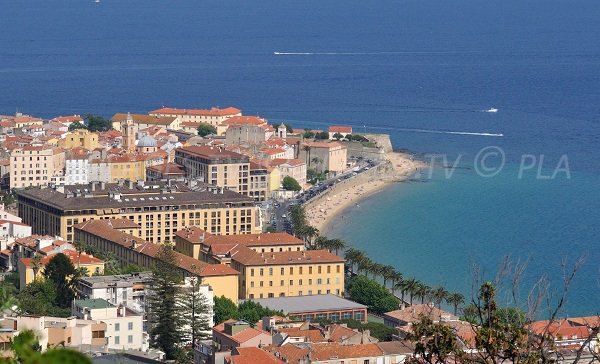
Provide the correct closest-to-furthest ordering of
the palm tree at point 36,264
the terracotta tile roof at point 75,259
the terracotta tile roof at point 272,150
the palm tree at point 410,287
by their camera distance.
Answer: the palm tree at point 36,264 → the terracotta tile roof at point 75,259 → the palm tree at point 410,287 → the terracotta tile roof at point 272,150

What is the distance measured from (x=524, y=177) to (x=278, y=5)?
364 feet

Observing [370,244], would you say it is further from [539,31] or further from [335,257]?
[539,31]

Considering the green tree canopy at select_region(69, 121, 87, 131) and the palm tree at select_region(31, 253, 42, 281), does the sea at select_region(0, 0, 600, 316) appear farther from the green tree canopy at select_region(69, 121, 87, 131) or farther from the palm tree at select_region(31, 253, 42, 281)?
the green tree canopy at select_region(69, 121, 87, 131)

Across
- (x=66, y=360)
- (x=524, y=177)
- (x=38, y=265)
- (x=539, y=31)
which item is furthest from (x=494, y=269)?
(x=539, y=31)

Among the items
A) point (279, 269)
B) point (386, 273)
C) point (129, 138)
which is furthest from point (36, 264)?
point (129, 138)

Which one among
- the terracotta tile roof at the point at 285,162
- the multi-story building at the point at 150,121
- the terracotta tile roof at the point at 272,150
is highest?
the multi-story building at the point at 150,121

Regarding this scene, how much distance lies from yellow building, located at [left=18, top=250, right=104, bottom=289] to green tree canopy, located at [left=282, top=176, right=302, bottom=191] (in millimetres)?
13516

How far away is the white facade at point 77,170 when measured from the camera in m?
37.0

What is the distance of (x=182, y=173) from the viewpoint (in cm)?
3612

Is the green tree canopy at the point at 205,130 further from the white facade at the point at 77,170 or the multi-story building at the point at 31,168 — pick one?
the multi-story building at the point at 31,168

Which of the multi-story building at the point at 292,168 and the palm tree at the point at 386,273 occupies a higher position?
the multi-story building at the point at 292,168

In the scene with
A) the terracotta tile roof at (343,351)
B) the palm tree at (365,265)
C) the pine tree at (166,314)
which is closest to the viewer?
the terracotta tile roof at (343,351)

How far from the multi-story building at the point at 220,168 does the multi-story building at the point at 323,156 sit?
5688 millimetres

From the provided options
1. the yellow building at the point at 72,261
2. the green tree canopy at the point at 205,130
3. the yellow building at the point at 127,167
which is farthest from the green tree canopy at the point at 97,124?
the yellow building at the point at 72,261
